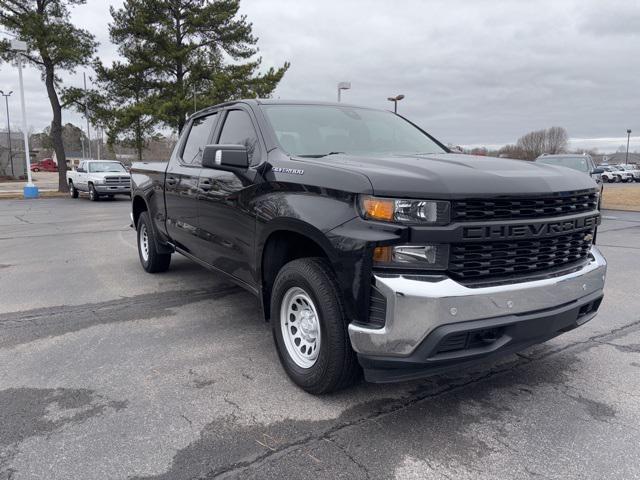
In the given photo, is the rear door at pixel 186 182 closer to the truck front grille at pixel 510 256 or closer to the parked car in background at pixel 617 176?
the truck front grille at pixel 510 256

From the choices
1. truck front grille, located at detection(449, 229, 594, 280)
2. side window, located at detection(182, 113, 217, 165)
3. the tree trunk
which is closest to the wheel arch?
truck front grille, located at detection(449, 229, 594, 280)

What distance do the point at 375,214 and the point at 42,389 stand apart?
2497 mm

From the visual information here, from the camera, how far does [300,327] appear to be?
11.2 ft

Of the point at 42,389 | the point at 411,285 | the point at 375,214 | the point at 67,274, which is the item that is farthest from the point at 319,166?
the point at 67,274

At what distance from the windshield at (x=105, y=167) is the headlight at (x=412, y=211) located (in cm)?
2159

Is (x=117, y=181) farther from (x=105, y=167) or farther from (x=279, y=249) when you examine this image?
(x=279, y=249)

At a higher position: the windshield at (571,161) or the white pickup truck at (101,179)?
the windshield at (571,161)

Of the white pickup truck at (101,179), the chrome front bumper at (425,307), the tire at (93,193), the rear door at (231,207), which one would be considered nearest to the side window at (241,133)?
the rear door at (231,207)

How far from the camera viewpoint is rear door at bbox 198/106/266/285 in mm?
3848

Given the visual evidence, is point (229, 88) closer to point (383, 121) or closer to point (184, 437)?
point (383, 121)

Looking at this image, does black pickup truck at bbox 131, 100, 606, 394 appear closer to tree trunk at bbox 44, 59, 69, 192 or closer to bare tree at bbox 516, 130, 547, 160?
tree trunk at bbox 44, 59, 69, 192

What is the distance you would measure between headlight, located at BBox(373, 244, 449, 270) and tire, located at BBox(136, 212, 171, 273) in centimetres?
A: 439

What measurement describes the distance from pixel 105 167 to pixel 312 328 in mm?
21562

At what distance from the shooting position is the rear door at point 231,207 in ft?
12.6
